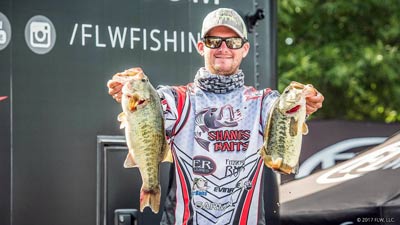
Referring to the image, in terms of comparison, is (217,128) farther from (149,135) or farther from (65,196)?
(65,196)

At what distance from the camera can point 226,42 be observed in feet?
13.0

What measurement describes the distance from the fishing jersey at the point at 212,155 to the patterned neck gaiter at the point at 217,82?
0.09 ft

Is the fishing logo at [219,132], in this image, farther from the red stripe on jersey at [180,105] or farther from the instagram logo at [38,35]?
the instagram logo at [38,35]

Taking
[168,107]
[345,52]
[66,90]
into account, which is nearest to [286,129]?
[168,107]

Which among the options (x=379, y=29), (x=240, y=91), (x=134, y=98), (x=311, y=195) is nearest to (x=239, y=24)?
(x=240, y=91)

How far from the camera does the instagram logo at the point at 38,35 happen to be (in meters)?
4.18

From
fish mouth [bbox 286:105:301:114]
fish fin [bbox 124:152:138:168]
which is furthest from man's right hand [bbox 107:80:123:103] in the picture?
fish mouth [bbox 286:105:301:114]

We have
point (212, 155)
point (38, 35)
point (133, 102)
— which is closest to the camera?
point (133, 102)

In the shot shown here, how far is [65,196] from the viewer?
4.18 metres

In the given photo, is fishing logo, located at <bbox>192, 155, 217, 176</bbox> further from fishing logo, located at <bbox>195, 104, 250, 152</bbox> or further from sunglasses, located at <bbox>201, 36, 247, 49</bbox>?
sunglasses, located at <bbox>201, 36, 247, 49</bbox>

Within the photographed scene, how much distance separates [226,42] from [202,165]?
1.79 feet

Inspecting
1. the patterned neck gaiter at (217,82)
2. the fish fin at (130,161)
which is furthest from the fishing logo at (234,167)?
the fish fin at (130,161)

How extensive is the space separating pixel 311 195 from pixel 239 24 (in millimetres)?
2794

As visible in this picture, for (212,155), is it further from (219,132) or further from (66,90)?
(66,90)
